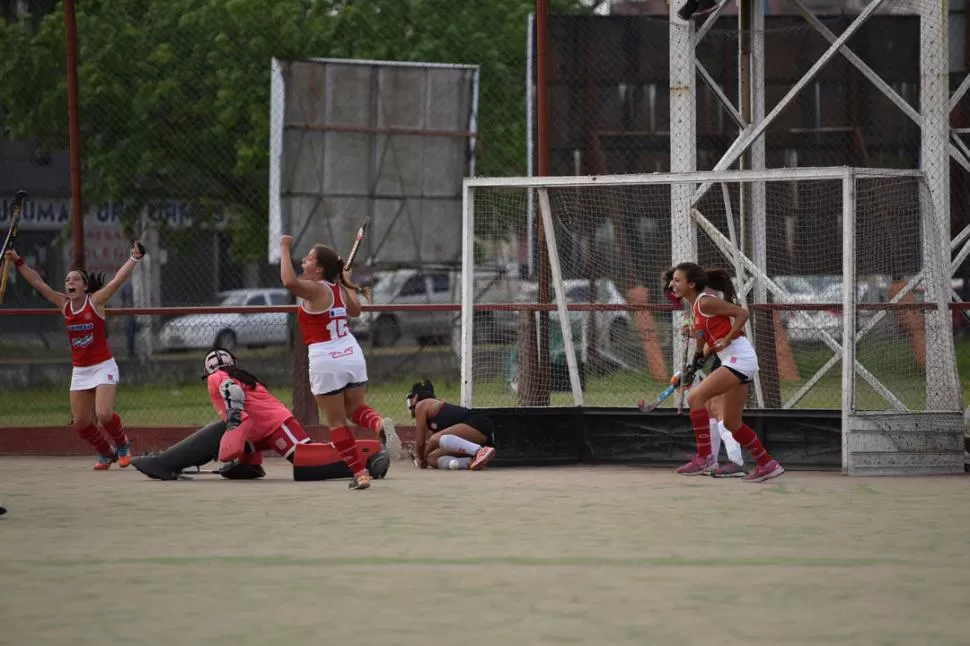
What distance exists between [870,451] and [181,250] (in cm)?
1507

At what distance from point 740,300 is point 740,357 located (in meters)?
1.99

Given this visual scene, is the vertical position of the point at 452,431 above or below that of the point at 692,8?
below

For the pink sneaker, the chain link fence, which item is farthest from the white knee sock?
the chain link fence

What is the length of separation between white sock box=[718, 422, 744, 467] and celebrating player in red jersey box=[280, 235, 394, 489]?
2.79 metres

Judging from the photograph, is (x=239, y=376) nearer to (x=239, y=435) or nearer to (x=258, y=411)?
(x=258, y=411)

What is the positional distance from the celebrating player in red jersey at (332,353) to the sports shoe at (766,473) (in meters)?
2.71

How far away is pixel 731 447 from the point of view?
1352 cm

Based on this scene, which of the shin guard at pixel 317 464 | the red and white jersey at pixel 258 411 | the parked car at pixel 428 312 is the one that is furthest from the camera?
the parked car at pixel 428 312

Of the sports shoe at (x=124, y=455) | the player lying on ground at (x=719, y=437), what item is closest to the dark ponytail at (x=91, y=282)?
the sports shoe at (x=124, y=455)

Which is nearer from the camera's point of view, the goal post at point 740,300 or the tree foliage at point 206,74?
the goal post at point 740,300

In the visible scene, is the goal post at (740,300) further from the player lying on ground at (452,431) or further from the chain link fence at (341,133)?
the player lying on ground at (452,431)

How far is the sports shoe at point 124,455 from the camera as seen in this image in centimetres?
1445

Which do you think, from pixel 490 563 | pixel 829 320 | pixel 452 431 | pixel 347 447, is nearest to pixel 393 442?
pixel 452 431

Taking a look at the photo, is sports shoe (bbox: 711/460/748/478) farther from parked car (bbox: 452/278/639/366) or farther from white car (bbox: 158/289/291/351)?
white car (bbox: 158/289/291/351)
